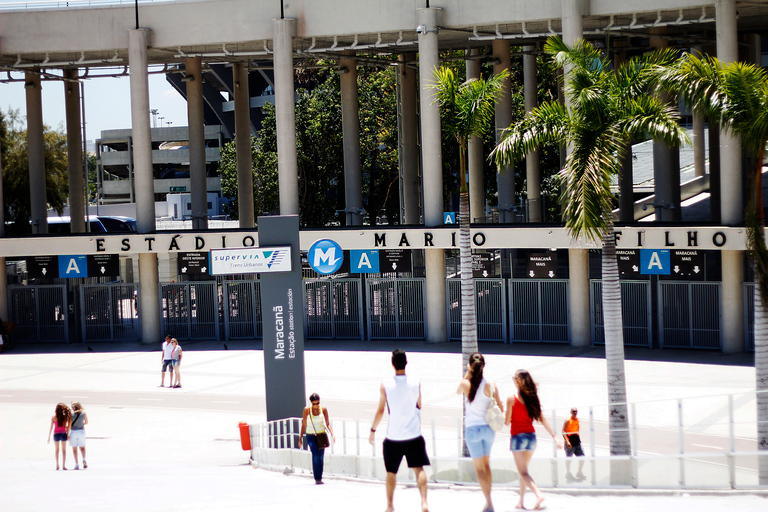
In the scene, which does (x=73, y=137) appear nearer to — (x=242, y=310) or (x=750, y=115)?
(x=242, y=310)

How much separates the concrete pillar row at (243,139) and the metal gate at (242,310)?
23.5 feet

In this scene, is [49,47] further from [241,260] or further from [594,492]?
[594,492]

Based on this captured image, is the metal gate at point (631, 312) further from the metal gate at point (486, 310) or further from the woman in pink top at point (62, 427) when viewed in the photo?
the woman in pink top at point (62, 427)

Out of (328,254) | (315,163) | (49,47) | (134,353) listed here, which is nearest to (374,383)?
(328,254)

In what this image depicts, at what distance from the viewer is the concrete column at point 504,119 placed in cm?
3781

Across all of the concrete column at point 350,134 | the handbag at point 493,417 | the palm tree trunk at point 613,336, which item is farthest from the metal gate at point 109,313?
the handbag at point 493,417

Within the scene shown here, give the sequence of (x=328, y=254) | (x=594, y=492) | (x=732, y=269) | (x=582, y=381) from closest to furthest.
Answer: (x=594, y=492) → (x=582, y=381) → (x=732, y=269) → (x=328, y=254)

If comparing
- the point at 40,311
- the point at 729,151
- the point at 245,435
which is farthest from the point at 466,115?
the point at 40,311

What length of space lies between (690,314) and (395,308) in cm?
1044

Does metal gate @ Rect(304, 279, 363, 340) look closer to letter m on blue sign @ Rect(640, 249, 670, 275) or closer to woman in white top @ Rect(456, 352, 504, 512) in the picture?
letter m on blue sign @ Rect(640, 249, 670, 275)

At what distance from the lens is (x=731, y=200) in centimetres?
Answer: 2745

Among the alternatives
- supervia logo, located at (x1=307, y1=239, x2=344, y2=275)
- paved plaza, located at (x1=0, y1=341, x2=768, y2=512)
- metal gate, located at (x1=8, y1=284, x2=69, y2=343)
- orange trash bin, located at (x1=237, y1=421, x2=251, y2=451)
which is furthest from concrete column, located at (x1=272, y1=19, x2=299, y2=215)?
orange trash bin, located at (x1=237, y1=421, x2=251, y2=451)

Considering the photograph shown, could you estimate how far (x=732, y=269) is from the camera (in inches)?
1080

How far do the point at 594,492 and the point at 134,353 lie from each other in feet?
82.6
